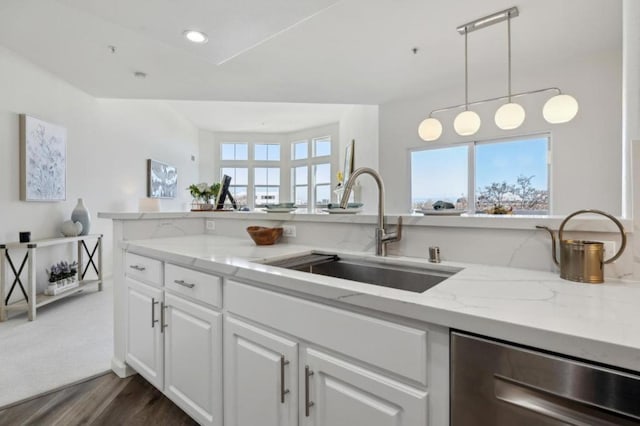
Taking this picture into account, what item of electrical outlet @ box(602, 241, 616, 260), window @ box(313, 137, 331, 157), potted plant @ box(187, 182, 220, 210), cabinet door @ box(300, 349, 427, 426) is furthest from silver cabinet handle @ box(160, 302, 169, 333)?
window @ box(313, 137, 331, 157)

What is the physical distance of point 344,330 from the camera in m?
0.88

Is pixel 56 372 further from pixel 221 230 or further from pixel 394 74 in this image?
pixel 394 74

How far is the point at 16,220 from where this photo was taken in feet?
10.8

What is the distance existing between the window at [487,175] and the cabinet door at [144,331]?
2.96 meters

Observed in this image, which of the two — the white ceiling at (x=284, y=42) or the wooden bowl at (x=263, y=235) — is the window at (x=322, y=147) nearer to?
the white ceiling at (x=284, y=42)

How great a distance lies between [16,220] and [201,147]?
5424mm

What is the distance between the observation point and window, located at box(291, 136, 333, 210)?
8.00 m

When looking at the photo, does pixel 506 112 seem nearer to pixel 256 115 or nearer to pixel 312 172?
pixel 256 115

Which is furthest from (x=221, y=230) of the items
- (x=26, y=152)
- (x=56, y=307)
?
(x=26, y=152)

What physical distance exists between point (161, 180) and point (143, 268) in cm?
524

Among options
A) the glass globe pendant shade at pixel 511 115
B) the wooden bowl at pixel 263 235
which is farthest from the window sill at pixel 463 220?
the glass globe pendant shade at pixel 511 115

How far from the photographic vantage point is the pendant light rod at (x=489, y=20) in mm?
2605

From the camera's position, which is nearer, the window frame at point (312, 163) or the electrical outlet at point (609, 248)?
the electrical outlet at point (609, 248)

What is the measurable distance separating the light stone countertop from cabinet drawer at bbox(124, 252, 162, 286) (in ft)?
1.72
